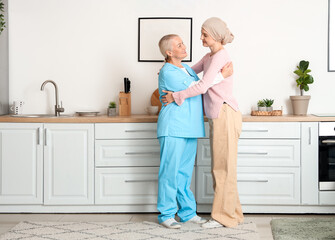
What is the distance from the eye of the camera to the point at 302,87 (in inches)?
169

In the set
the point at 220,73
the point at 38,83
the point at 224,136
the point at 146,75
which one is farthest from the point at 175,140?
the point at 38,83

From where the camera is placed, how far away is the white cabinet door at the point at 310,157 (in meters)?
3.91

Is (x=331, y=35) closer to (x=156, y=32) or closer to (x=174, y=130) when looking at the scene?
(x=156, y=32)

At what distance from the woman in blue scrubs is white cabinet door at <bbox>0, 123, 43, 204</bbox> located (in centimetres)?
107

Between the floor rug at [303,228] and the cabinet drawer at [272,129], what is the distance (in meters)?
0.66

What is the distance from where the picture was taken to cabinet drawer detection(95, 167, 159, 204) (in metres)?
3.96

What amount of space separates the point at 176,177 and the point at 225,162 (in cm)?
37

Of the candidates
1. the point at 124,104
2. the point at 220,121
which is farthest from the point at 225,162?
the point at 124,104

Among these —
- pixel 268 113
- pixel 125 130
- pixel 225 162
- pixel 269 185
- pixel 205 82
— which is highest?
pixel 205 82

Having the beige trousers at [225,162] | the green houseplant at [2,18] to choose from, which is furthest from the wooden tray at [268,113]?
the green houseplant at [2,18]

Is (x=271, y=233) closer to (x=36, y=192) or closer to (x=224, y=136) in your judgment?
(x=224, y=136)

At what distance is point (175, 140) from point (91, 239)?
0.89 meters

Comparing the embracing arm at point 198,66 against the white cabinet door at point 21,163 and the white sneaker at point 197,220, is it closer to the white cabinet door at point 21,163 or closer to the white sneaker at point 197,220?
the white sneaker at point 197,220

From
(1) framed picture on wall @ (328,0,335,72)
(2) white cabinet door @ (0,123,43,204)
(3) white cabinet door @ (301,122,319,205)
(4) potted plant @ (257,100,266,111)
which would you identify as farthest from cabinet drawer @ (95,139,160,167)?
(1) framed picture on wall @ (328,0,335,72)
